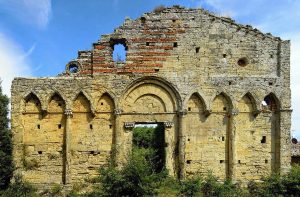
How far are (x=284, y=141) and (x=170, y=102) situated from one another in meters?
5.48

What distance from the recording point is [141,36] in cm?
1756

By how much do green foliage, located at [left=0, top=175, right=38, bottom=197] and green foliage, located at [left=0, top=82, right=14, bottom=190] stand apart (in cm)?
46

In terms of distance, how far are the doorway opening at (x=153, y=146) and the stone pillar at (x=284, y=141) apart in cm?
527

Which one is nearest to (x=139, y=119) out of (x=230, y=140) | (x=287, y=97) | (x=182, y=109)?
(x=182, y=109)

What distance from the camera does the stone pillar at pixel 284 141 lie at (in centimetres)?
1720

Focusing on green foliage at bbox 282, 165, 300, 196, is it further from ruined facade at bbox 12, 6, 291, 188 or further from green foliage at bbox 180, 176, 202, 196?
green foliage at bbox 180, 176, 202, 196

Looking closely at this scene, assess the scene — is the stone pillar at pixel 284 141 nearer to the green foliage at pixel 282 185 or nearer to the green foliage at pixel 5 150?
the green foliage at pixel 282 185

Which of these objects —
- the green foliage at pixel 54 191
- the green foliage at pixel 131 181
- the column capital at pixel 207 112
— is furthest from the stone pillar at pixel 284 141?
the green foliage at pixel 54 191

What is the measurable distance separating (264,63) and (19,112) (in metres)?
11.5

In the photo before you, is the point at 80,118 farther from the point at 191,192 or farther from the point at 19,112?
the point at 191,192

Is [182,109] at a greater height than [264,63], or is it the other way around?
[264,63]

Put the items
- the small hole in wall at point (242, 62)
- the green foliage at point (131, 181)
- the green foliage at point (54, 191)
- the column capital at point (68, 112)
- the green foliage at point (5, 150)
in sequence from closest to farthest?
the green foliage at point (131, 181)
the green foliage at point (5, 150)
the green foliage at point (54, 191)
the column capital at point (68, 112)
the small hole in wall at point (242, 62)

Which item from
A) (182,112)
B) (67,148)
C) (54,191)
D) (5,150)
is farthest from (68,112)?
(182,112)

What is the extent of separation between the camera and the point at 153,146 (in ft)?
68.7
